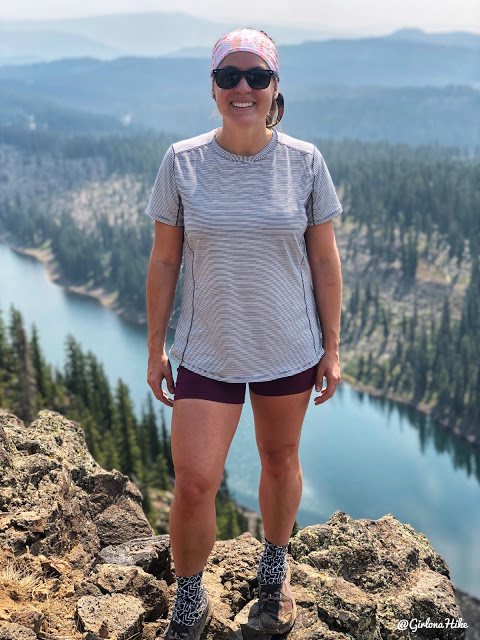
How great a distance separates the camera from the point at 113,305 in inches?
5202

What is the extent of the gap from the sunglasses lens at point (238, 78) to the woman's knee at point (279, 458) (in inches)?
103

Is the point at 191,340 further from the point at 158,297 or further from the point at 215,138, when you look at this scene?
the point at 215,138

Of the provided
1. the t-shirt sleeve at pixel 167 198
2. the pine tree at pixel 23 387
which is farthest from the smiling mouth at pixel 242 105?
the pine tree at pixel 23 387

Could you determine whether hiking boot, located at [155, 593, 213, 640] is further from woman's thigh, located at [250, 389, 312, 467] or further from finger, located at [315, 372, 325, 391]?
finger, located at [315, 372, 325, 391]

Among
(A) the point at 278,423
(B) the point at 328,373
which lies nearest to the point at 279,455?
(A) the point at 278,423

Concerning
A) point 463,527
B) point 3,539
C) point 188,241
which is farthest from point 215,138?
point 463,527

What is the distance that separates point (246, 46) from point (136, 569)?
413 centimetres

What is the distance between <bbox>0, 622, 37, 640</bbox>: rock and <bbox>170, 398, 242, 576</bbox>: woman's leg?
1099 mm

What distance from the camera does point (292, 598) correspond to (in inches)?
221

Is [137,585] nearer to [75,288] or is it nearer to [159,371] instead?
[159,371]

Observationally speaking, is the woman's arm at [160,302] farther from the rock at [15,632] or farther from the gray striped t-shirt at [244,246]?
the rock at [15,632]

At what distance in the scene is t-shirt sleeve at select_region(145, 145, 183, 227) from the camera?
4844 mm

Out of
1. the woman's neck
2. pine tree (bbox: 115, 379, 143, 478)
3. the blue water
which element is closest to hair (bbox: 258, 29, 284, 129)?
the woman's neck

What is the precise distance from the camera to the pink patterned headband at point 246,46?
4715 millimetres
